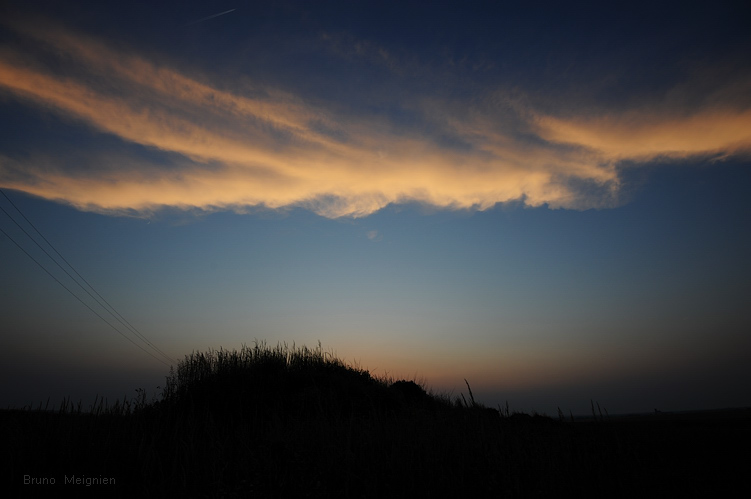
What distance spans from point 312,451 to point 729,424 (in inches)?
356

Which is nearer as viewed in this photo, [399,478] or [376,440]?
[399,478]

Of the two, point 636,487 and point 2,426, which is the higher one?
point 2,426

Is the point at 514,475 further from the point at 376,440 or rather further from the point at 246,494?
the point at 246,494

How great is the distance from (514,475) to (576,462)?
4.42 feet

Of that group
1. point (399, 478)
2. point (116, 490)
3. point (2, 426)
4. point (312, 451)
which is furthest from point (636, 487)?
point (2, 426)

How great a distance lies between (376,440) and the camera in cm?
834

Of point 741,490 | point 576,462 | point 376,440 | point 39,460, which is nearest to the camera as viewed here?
point 741,490

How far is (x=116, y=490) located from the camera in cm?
721

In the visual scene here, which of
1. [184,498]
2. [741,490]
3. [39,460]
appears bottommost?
[741,490]

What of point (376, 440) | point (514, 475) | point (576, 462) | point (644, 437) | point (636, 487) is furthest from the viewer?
point (376, 440)

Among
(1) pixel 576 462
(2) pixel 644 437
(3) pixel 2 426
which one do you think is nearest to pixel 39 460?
(3) pixel 2 426

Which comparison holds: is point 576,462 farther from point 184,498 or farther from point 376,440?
point 184,498

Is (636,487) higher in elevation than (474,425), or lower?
lower

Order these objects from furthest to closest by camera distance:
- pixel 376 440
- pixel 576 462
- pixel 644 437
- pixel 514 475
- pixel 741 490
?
pixel 376 440, pixel 644 437, pixel 576 462, pixel 514 475, pixel 741 490
